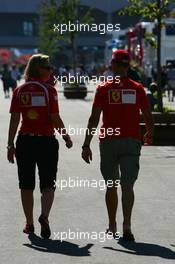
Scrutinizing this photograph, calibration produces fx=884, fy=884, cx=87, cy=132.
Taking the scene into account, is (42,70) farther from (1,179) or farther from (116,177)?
(1,179)

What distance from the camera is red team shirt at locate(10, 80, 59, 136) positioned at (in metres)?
8.07

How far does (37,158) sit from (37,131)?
0.88 feet

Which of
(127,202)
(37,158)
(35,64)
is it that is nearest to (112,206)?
(127,202)

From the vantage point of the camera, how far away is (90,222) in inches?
348

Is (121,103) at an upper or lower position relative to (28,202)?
upper

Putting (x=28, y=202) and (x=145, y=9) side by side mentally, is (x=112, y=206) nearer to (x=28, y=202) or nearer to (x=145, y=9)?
(x=28, y=202)

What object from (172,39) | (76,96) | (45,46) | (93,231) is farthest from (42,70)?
(45,46)

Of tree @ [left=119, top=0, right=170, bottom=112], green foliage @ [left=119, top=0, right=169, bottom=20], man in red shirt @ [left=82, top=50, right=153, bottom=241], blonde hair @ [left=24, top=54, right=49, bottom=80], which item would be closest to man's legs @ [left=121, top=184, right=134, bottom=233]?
man in red shirt @ [left=82, top=50, right=153, bottom=241]

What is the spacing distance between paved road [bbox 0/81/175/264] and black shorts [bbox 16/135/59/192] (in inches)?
19.5

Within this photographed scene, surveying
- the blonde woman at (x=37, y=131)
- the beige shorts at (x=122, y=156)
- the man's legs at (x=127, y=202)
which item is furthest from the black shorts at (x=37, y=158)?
the man's legs at (x=127, y=202)

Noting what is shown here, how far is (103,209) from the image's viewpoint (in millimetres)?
9656

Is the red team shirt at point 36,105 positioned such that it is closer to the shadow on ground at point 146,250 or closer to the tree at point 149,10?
the shadow on ground at point 146,250

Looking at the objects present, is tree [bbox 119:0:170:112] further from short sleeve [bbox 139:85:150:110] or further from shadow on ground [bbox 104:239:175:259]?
shadow on ground [bbox 104:239:175:259]

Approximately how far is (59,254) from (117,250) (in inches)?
20.1
